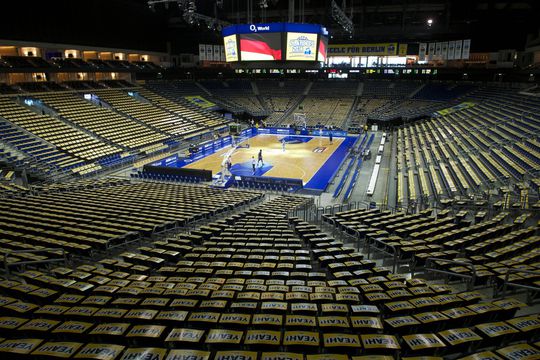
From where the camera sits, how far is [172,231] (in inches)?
609

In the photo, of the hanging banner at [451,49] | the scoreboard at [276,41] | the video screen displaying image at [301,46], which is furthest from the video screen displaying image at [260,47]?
the hanging banner at [451,49]

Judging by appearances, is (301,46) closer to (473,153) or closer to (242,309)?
(473,153)

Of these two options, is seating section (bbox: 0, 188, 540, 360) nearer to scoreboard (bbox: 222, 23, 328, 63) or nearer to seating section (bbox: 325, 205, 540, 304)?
seating section (bbox: 325, 205, 540, 304)

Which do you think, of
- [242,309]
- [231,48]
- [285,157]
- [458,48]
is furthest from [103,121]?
[458,48]

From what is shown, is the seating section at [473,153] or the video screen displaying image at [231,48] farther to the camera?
the video screen displaying image at [231,48]

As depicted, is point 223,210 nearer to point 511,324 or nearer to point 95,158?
point 511,324

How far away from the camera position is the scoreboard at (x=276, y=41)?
78.8 feet

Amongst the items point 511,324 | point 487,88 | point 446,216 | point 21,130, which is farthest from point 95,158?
point 487,88

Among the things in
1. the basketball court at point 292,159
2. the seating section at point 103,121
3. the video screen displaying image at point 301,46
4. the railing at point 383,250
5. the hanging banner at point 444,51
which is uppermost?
the hanging banner at point 444,51

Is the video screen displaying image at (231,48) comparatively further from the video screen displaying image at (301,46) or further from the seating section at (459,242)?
the seating section at (459,242)

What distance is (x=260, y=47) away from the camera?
2495 cm

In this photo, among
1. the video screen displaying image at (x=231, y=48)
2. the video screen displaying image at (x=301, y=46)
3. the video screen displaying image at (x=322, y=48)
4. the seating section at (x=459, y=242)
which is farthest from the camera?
the video screen displaying image at (x=322, y=48)

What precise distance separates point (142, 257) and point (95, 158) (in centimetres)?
2448

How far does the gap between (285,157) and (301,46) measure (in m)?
14.9
